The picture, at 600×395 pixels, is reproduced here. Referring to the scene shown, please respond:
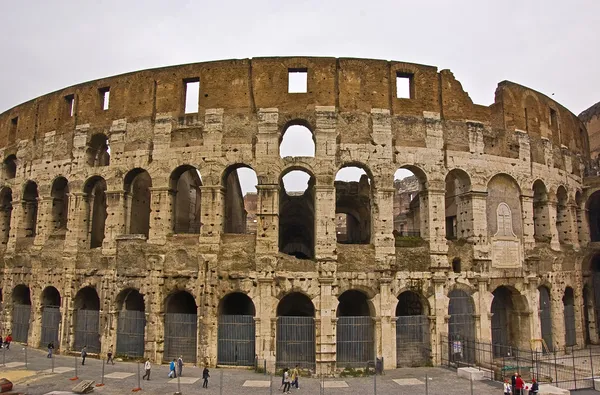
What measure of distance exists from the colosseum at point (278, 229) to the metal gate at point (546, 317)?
0.10 metres

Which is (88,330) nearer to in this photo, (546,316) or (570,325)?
(546,316)

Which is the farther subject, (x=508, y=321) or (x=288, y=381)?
(x=508, y=321)

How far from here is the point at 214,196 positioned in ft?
54.6


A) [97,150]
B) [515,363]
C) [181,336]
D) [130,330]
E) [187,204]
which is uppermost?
[97,150]

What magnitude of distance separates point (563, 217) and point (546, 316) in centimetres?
517

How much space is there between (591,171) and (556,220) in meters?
4.32

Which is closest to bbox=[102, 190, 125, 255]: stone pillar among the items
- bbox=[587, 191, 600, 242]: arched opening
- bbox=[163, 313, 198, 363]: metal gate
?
bbox=[163, 313, 198, 363]: metal gate

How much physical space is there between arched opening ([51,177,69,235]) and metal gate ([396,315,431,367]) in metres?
15.3

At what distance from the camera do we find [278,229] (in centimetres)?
1638

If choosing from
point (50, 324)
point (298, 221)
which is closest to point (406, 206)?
point (298, 221)

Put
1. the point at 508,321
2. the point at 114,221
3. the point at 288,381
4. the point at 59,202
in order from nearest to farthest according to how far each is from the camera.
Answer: the point at 288,381, the point at 114,221, the point at 508,321, the point at 59,202

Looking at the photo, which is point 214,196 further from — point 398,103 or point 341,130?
point 398,103

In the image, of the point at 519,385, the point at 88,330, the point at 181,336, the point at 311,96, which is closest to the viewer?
the point at 519,385

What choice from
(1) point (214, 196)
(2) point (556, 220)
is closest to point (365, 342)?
(1) point (214, 196)
